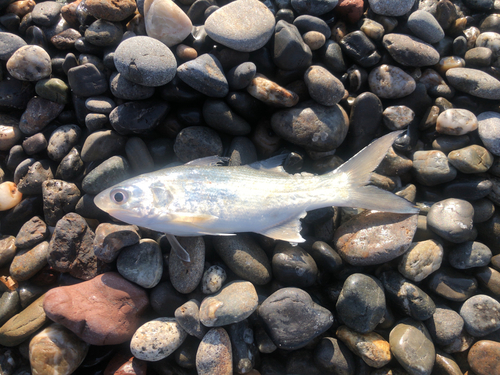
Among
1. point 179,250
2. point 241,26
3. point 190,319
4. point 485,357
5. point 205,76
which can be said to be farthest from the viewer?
point 241,26

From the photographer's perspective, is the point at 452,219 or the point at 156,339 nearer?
the point at 156,339

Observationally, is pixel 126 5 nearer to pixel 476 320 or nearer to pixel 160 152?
pixel 160 152

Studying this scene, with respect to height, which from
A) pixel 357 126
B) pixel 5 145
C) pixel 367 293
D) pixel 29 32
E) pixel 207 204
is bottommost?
pixel 367 293

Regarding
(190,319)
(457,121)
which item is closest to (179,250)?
(190,319)

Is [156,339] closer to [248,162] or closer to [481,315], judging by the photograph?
[248,162]

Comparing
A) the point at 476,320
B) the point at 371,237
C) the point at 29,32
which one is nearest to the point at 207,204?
the point at 371,237

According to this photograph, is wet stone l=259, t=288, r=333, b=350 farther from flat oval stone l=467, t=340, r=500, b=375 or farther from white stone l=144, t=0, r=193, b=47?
white stone l=144, t=0, r=193, b=47
